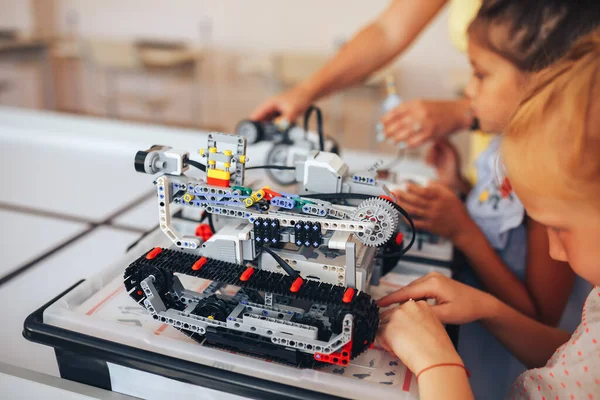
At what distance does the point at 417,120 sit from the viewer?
1103 millimetres

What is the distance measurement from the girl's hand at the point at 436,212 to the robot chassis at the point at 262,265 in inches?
10.6

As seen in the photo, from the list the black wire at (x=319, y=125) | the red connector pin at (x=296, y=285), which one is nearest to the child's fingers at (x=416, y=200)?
the black wire at (x=319, y=125)

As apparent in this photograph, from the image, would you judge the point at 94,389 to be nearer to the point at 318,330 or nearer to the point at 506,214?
the point at 318,330

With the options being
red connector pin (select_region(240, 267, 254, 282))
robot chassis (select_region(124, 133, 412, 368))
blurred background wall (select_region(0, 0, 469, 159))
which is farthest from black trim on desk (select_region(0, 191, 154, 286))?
blurred background wall (select_region(0, 0, 469, 159))

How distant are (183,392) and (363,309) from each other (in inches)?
8.8

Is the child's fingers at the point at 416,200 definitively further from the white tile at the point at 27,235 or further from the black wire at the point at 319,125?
the white tile at the point at 27,235

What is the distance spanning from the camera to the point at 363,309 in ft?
1.75

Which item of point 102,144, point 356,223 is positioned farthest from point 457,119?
point 102,144

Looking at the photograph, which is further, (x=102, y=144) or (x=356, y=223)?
(x=102, y=144)

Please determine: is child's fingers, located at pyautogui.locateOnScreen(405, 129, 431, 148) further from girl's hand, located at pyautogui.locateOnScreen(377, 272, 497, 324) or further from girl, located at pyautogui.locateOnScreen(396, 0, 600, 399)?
girl's hand, located at pyautogui.locateOnScreen(377, 272, 497, 324)

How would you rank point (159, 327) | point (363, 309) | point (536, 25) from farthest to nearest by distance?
point (536, 25)
point (159, 327)
point (363, 309)

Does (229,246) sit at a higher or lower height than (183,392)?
higher

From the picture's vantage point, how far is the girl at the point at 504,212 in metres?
0.82

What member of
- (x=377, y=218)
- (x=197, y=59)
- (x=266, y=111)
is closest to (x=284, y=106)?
(x=266, y=111)
